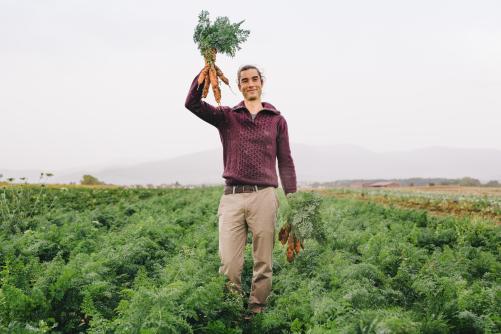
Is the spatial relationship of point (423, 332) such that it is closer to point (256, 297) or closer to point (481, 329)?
point (481, 329)

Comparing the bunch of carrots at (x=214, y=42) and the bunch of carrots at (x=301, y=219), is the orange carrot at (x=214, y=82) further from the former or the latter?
the bunch of carrots at (x=301, y=219)

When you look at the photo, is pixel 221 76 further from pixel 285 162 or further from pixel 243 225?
pixel 243 225

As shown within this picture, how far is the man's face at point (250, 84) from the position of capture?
194 inches

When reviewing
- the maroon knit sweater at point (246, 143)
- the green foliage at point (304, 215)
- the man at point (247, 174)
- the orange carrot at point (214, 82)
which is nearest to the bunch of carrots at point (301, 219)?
the green foliage at point (304, 215)

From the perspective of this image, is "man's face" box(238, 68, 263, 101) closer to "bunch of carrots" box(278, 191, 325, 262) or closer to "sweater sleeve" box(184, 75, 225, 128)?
"sweater sleeve" box(184, 75, 225, 128)

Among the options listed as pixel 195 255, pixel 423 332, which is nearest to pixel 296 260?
pixel 195 255

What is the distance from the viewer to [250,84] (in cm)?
495

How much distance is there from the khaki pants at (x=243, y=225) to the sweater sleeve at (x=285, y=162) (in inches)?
10.9

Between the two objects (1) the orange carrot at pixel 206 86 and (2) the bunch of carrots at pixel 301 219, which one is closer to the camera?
(1) the orange carrot at pixel 206 86

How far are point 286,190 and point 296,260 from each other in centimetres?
165

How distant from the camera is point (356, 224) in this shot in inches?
425

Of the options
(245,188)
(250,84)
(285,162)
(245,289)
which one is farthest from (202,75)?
(245,289)

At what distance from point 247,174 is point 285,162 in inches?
23.6

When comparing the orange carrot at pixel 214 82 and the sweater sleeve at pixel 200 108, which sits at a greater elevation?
the orange carrot at pixel 214 82
